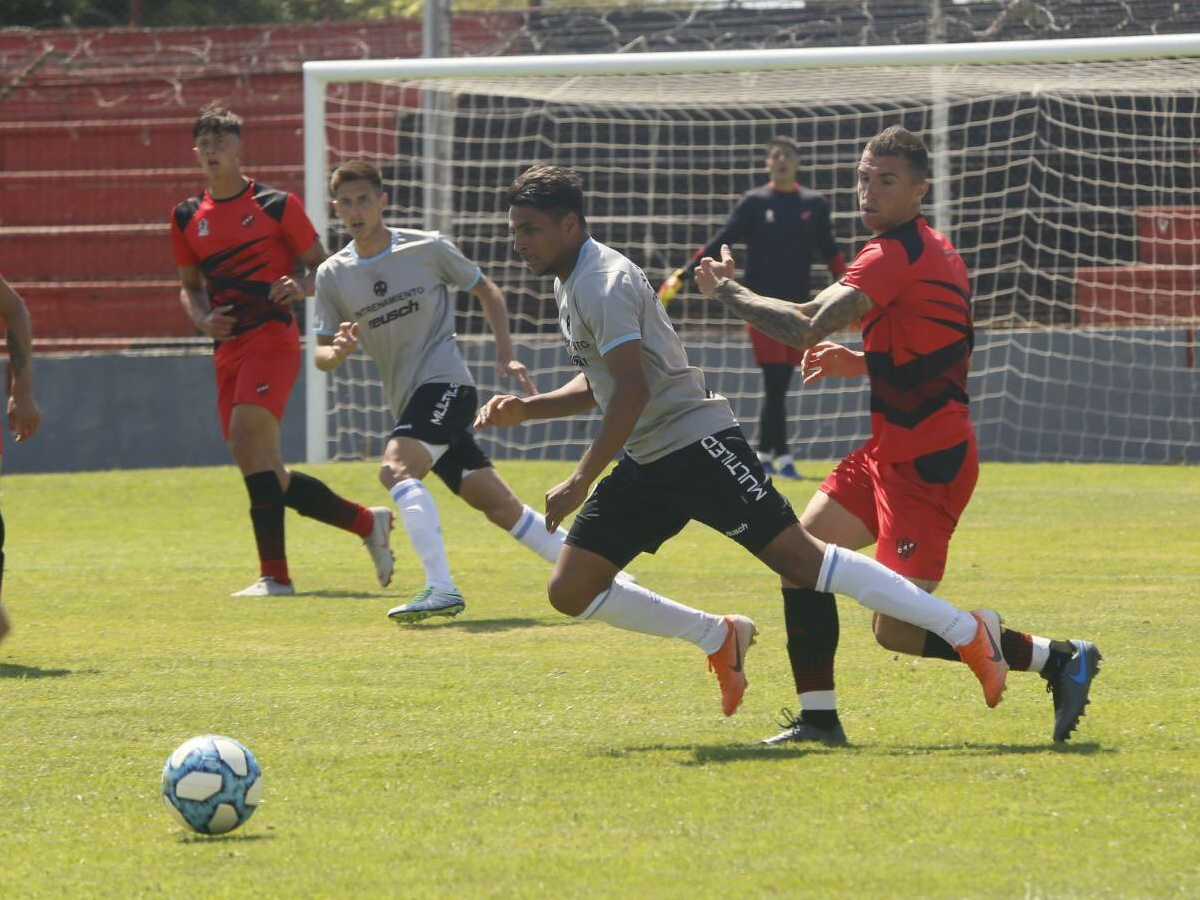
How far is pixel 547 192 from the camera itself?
5.66m

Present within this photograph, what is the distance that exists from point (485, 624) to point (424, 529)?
0.52 m

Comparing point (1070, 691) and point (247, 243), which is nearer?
point (1070, 691)

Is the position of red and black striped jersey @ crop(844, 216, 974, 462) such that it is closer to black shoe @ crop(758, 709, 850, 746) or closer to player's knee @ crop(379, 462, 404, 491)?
black shoe @ crop(758, 709, 850, 746)

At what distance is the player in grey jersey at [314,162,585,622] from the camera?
8.80 m

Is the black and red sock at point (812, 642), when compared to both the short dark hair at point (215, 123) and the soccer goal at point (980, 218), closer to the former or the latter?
the short dark hair at point (215, 123)

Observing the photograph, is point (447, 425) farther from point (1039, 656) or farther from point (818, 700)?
point (1039, 656)

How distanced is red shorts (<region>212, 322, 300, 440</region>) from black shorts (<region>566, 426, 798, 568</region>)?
13.4ft

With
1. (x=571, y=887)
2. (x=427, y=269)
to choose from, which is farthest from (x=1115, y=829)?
(x=427, y=269)

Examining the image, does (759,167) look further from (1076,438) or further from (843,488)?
(843,488)

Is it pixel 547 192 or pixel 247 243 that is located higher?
pixel 547 192

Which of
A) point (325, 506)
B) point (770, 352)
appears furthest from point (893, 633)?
point (770, 352)

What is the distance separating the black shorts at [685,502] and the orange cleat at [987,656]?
65cm

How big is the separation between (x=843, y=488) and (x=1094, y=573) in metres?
4.12

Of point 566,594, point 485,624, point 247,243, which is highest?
point 247,243
